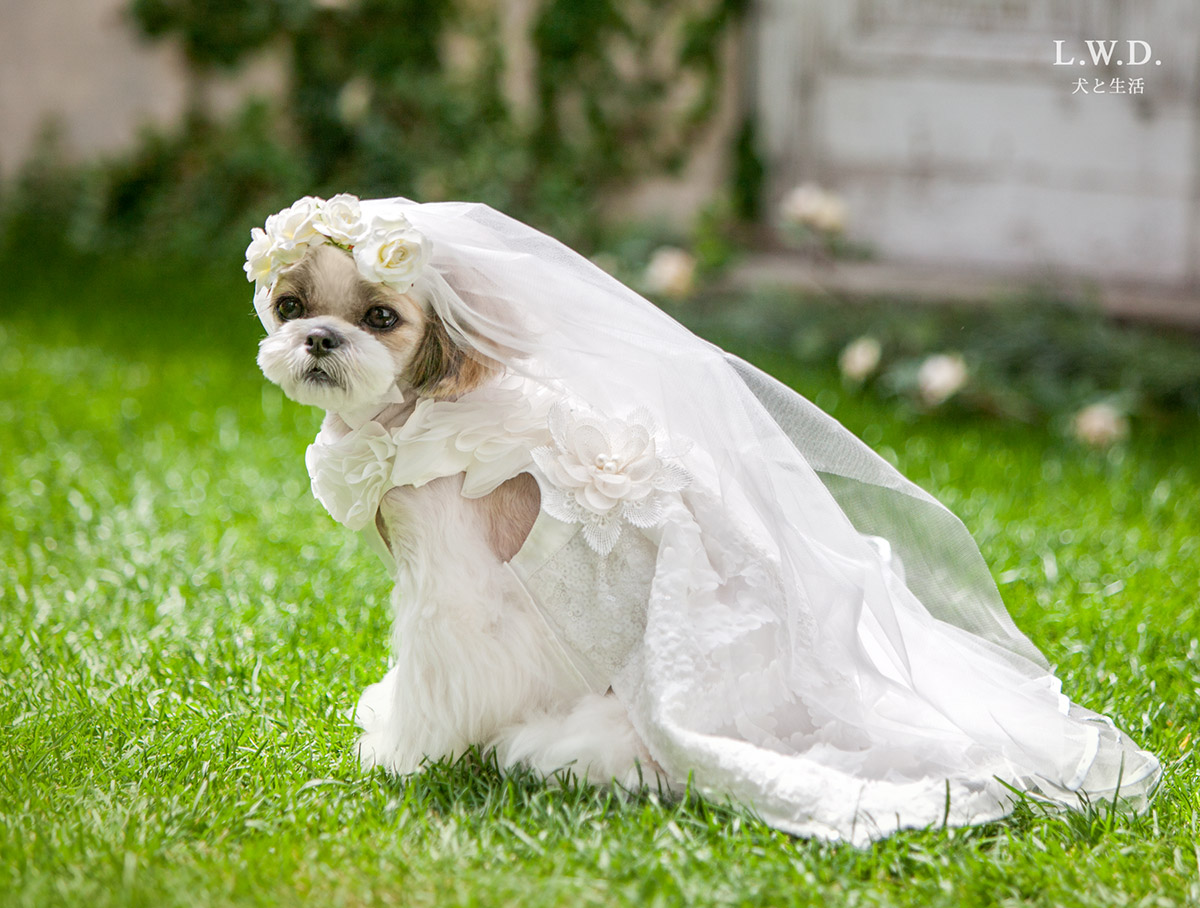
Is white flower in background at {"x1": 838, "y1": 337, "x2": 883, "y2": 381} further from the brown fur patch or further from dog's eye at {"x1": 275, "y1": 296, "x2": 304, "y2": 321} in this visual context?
dog's eye at {"x1": 275, "y1": 296, "x2": 304, "y2": 321}

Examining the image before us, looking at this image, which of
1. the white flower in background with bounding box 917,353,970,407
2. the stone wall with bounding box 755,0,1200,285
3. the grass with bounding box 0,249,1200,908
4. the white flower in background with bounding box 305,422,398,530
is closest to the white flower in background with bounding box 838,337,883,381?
the grass with bounding box 0,249,1200,908

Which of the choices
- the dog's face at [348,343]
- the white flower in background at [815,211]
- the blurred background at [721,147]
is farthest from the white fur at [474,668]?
the white flower in background at [815,211]

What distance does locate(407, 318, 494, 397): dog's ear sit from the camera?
2.21 m

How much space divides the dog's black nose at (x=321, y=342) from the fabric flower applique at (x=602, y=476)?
0.41 metres

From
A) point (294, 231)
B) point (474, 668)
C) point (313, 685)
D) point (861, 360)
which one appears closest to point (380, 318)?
point (294, 231)

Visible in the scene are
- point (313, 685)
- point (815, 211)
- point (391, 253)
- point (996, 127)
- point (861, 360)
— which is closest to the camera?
point (391, 253)

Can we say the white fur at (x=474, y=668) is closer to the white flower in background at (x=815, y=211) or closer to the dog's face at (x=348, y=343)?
the dog's face at (x=348, y=343)

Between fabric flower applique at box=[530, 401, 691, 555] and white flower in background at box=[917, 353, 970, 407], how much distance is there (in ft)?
10.2

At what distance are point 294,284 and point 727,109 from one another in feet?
19.2

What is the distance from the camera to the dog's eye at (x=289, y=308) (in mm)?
2193

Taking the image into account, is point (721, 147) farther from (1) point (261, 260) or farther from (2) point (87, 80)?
(1) point (261, 260)

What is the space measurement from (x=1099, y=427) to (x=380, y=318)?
363 centimetres

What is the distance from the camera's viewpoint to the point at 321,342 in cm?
207

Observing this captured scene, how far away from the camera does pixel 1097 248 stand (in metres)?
6.96
